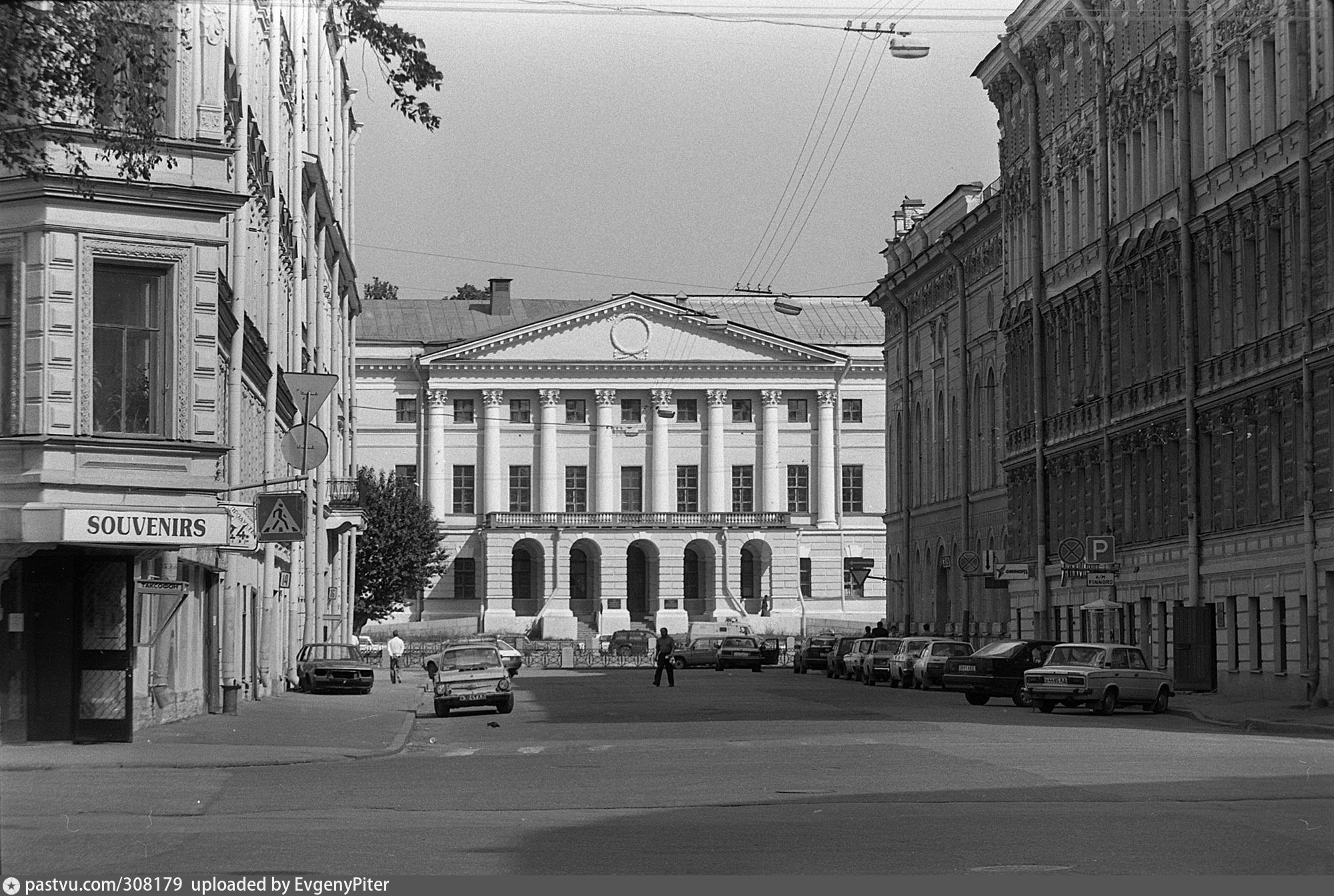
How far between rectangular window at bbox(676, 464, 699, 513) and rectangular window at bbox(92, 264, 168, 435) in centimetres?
9541

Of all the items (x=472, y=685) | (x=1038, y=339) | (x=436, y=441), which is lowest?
(x=472, y=685)

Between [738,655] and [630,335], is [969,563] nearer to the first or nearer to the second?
[738,655]

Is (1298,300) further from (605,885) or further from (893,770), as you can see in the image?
(605,885)

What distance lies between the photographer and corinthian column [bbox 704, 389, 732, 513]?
121 metres

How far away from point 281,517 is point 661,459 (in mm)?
90624

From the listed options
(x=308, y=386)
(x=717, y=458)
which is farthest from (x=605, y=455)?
(x=308, y=386)

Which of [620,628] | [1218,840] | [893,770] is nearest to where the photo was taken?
[1218,840]

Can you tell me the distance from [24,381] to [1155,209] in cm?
3229

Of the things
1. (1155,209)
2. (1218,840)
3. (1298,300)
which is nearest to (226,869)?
(1218,840)

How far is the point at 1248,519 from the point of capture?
1731 inches

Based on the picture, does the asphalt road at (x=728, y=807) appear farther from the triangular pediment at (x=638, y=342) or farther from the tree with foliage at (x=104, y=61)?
the triangular pediment at (x=638, y=342)

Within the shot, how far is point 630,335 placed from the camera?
121 m

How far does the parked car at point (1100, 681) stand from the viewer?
122 feet

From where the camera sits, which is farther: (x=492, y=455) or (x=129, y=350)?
(x=492, y=455)
